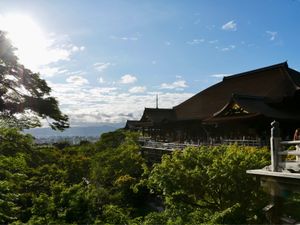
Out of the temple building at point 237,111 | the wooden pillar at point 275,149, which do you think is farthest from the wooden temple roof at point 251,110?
the wooden pillar at point 275,149

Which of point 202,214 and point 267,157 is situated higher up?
point 267,157

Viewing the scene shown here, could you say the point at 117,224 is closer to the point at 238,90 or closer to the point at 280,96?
the point at 280,96

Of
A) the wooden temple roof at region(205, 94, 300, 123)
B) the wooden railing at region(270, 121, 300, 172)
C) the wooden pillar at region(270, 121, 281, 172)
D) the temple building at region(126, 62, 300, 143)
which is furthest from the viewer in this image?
the temple building at region(126, 62, 300, 143)

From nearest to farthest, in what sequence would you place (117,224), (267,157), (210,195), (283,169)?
(283,169)
(117,224)
(210,195)
(267,157)

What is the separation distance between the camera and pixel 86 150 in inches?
1960

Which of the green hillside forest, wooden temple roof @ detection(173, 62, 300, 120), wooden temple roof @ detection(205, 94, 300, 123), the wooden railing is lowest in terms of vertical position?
the green hillside forest

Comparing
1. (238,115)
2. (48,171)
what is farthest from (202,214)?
(238,115)

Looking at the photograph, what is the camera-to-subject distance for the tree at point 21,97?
11180 millimetres

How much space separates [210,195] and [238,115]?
47.2 feet

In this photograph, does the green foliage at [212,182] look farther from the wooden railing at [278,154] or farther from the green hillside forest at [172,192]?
the wooden railing at [278,154]

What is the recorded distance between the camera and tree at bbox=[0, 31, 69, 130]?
36.7ft

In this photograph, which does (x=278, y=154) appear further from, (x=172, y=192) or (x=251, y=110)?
(x=251, y=110)

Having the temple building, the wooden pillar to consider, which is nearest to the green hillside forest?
the wooden pillar

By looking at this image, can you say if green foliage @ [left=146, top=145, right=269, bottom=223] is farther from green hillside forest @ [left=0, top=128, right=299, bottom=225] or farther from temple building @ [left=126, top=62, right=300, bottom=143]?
temple building @ [left=126, top=62, right=300, bottom=143]
